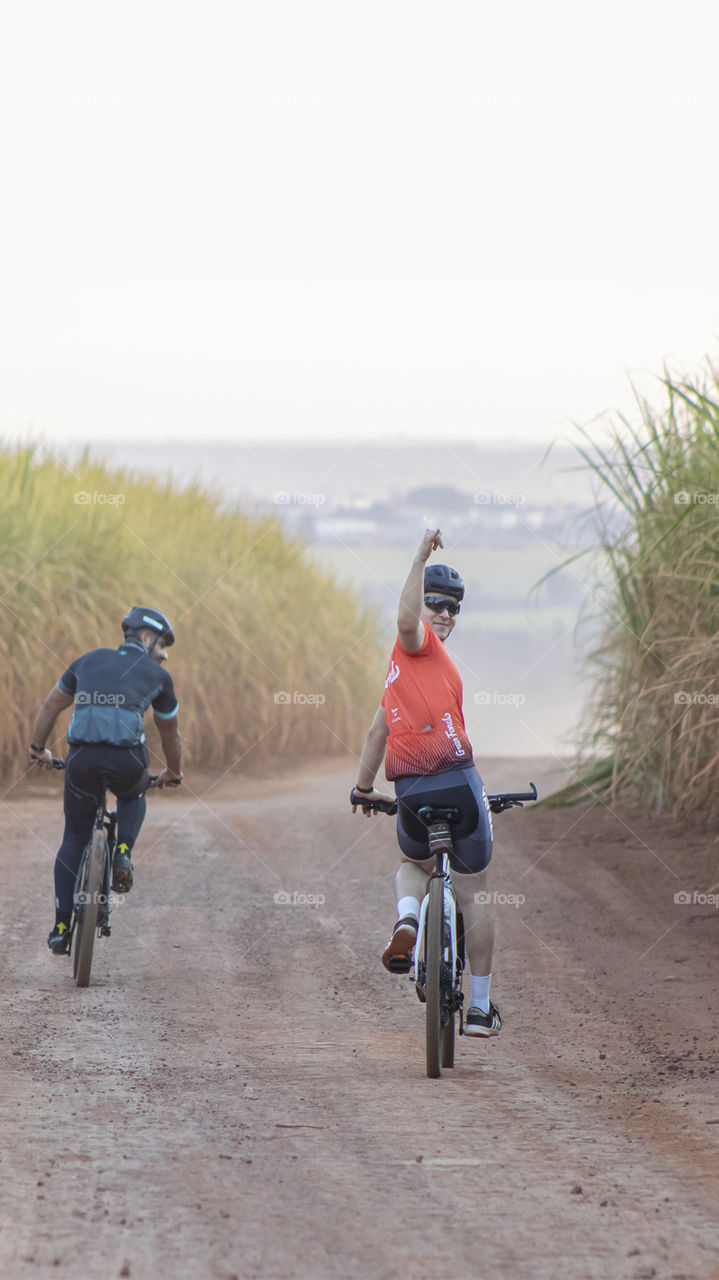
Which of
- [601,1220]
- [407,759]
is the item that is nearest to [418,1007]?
[407,759]

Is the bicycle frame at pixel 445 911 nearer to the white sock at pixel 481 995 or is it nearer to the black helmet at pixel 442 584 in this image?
the white sock at pixel 481 995

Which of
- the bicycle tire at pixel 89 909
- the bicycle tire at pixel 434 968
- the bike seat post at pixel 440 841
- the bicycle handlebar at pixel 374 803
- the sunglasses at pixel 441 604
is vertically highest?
the sunglasses at pixel 441 604

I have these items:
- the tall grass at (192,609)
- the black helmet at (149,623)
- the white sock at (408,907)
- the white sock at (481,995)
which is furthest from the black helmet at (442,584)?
the tall grass at (192,609)

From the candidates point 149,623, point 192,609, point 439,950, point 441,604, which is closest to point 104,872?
point 149,623

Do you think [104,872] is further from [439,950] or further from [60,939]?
[439,950]

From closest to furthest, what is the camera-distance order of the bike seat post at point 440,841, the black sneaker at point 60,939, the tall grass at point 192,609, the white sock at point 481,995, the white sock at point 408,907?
the bike seat post at point 440,841 < the white sock at point 408,907 < the white sock at point 481,995 < the black sneaker at point 60,939 < the tall grass at point 192,609

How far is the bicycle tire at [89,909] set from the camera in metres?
7.41

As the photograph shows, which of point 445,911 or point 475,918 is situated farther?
point 475,918

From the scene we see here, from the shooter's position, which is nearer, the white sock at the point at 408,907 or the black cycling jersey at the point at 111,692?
the white sock at the point at 408,907

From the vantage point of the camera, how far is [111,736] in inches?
301

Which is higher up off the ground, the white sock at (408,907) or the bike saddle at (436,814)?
the bike saddle at (436,814)

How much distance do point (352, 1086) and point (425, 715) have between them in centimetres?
160

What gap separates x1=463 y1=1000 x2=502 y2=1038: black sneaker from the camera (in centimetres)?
612

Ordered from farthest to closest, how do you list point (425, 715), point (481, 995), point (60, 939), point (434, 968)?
point (60, 939), point (481, 995), point (425, 715), point (434, 968)
